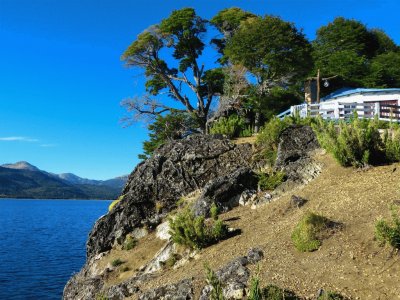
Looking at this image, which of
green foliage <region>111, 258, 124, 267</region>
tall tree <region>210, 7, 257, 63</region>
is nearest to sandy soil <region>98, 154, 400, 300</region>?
green foliage <region>111, 258, 124, 267</region>

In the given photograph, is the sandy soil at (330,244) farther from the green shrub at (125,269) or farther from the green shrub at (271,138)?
the green shrub at (271,138)

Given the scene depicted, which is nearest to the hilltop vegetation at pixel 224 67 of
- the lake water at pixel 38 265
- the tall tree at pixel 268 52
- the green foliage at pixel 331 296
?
the tall tree at pixel 268 52

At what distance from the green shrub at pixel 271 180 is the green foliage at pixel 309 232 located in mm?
6550

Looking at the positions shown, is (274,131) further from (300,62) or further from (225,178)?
(300,62)

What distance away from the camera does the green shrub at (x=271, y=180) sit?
19312 mm

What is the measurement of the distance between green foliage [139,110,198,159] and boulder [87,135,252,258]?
42.1 feet

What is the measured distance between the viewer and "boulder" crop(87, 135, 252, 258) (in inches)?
867

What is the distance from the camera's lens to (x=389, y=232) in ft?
34.5

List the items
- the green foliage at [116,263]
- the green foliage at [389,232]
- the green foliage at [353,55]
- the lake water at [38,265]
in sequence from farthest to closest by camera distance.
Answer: the green foliage at [353,55] < the lake water at [38,265] < the green foliage at [116,263] < the green foliage at [389,232]

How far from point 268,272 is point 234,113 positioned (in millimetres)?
28670

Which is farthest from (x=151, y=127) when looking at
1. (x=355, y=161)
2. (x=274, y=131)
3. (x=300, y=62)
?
(x=355, y=161)

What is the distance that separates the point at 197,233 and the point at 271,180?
19.1ft

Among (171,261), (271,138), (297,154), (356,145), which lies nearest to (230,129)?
(271,138)

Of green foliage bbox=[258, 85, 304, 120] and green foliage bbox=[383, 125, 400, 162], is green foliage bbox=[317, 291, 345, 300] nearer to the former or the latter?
green foliage bbox=[383, 125, 400, 162]
